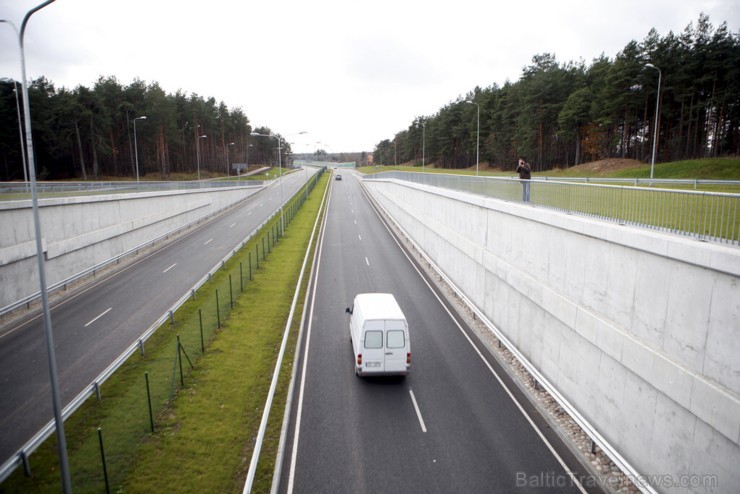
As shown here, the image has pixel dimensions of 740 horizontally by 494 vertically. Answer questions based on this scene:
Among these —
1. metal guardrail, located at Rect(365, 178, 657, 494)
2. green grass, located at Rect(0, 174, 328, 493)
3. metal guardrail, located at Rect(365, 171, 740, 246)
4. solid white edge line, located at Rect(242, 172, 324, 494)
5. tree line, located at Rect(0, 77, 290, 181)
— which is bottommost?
green grass, located at Rect(0, 174, 328, 493)

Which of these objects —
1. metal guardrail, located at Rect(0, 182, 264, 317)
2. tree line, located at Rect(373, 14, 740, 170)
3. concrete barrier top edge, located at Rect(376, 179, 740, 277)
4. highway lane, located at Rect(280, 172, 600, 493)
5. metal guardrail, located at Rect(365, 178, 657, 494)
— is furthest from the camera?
tree line, located at Rect(373, 14, 740, 170)

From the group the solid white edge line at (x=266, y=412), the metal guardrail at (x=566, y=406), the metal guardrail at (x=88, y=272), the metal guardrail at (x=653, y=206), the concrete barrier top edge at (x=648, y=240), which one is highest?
the metal guardrail at (x=653, y=206)

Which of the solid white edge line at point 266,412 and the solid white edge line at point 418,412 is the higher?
the solid white edge line at point 266,412

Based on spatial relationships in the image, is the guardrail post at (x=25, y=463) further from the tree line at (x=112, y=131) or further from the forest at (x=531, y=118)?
the tree line at (x=112, y=131)

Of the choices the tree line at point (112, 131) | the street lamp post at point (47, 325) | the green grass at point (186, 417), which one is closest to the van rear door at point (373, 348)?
the green grass at point (186, 417)

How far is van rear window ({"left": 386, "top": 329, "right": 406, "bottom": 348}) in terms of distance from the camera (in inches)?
566

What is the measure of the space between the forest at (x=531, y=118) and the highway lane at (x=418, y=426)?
27.4 m

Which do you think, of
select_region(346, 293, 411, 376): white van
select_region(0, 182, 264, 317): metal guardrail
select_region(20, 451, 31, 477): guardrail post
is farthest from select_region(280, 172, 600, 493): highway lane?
select_region(0, 182, 264, 317): metal guardrail

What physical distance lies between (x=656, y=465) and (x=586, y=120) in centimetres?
6008

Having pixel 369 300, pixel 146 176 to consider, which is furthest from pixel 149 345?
pixel 146 176

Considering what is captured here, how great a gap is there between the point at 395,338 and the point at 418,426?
296 centimetres

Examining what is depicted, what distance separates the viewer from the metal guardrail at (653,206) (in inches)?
335

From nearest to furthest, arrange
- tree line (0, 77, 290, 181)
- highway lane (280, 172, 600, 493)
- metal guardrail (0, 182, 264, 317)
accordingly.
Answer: highway lane (280, 172, 600, 493)
metal guardrail (0, 182, 264, 317)
tree line (0, 77, 290, 181)

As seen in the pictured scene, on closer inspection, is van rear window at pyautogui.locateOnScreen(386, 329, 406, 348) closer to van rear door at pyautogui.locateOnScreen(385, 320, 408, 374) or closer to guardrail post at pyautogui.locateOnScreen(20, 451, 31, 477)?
van rear door at pyautogui.locateOnScreen(385, 320, 408, 374)
